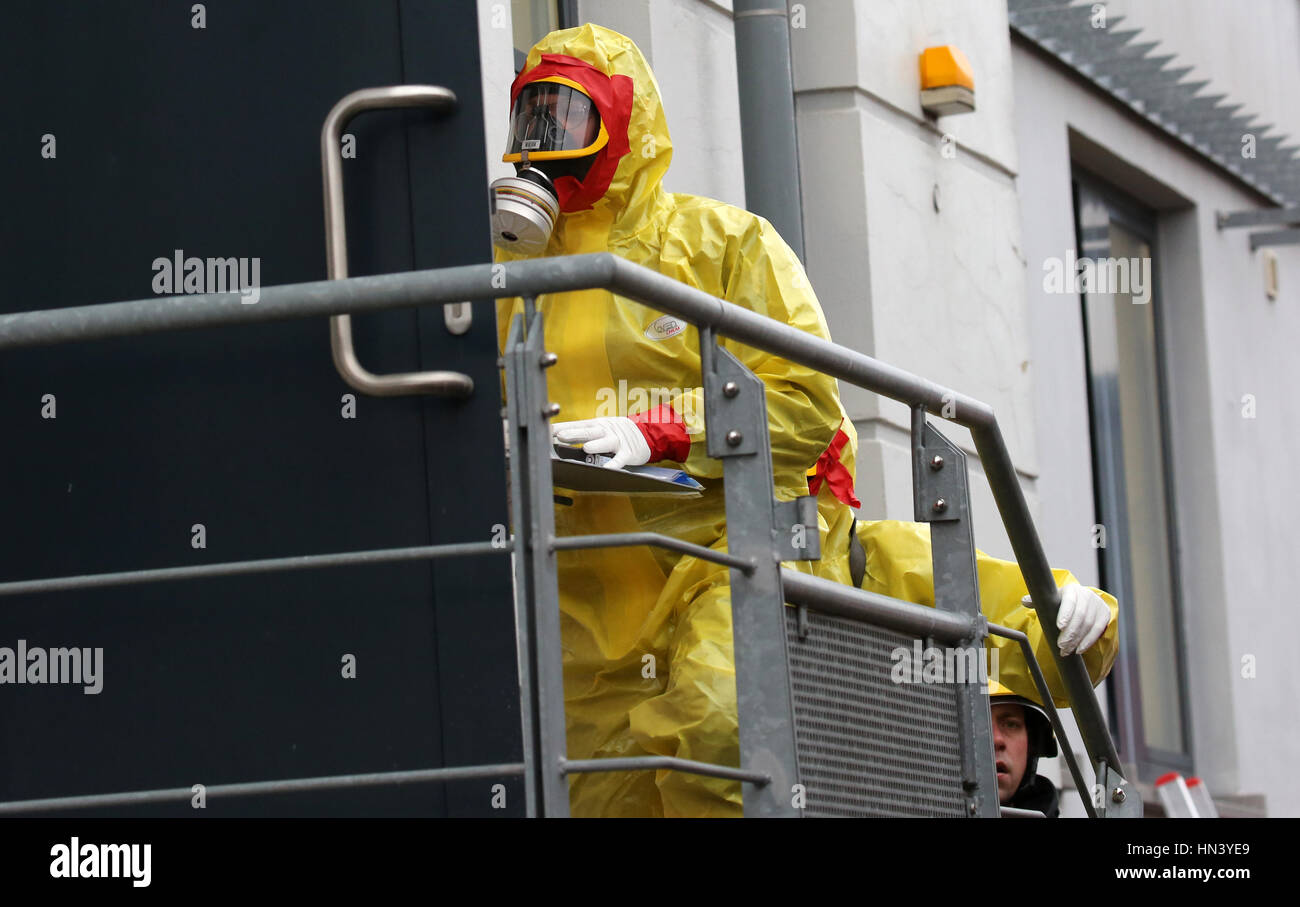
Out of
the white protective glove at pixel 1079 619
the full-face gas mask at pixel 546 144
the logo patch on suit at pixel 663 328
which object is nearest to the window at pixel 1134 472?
the white protective glove at pixel 1079 619

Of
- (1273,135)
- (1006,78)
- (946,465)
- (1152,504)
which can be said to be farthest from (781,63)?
(1273,135)

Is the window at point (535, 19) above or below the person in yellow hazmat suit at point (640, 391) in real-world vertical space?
above

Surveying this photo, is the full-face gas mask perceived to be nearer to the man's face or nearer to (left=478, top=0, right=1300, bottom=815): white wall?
(left=478, top=0, right=1300, bottom=815): white wall

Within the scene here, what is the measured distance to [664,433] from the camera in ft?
13.5

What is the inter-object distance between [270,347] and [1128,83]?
848cm

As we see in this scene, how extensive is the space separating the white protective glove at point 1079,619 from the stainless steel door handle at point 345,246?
1722mm

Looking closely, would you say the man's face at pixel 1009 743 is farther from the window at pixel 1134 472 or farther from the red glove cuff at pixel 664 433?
the window at pixel 1134 472

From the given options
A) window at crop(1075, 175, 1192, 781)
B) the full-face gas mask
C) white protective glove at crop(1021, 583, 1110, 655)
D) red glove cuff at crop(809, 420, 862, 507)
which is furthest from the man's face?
window at crop(1075, 175, 1192, 781)

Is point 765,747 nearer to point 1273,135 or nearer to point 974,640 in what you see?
point 974,640

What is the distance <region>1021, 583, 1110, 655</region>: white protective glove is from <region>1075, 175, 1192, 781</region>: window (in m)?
6.10

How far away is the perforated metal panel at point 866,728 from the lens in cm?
352

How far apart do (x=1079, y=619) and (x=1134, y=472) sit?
7373 mm

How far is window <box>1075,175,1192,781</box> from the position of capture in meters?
11.2

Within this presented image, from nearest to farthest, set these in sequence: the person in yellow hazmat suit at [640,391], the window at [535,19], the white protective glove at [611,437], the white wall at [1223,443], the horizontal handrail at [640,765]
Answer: the horizontal handrail at [640,765] < the white protective glove at [611,437] < the person in yellow hazmat suit at [640,391] < the window at [535,19] < the white wall at [1223,443]
